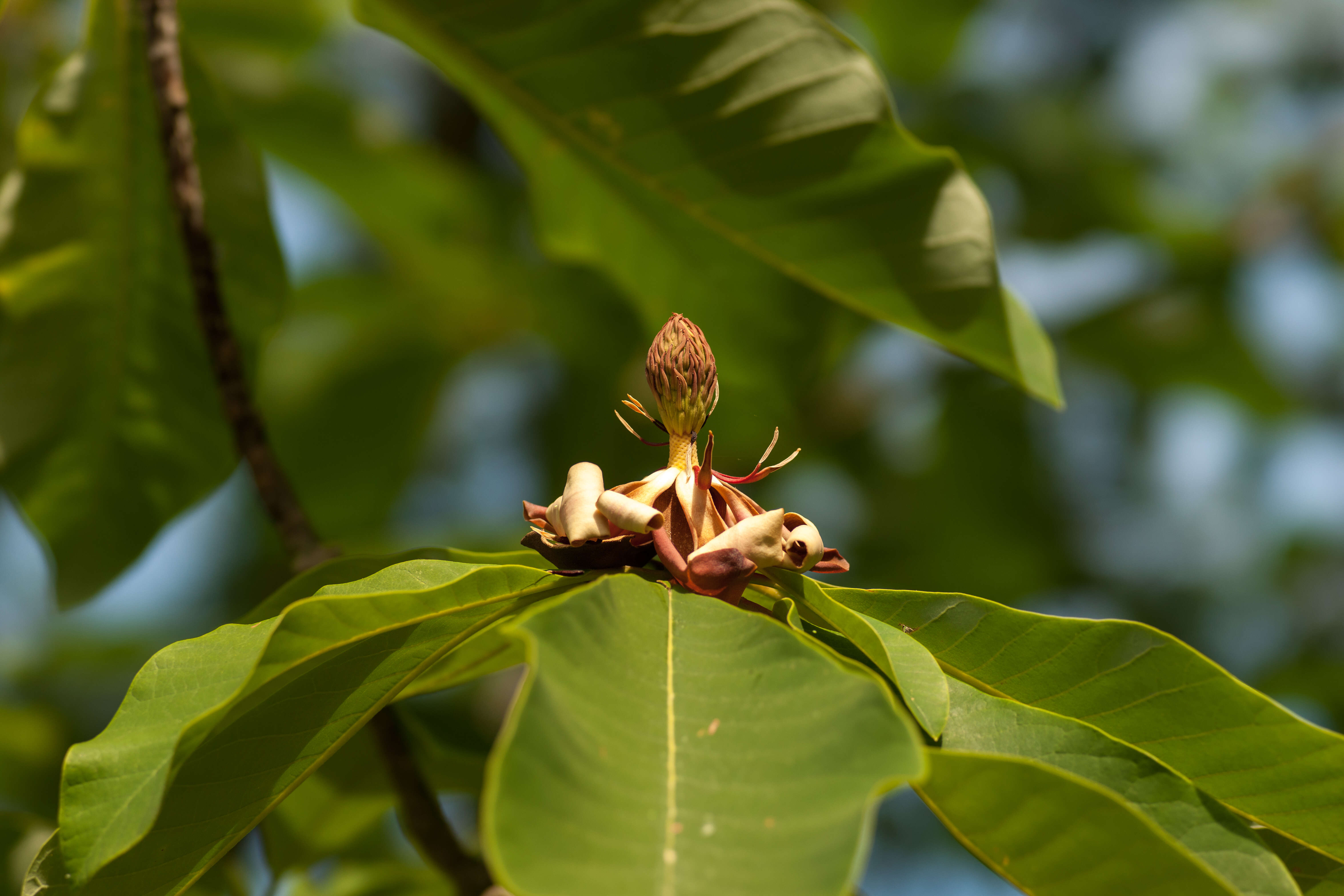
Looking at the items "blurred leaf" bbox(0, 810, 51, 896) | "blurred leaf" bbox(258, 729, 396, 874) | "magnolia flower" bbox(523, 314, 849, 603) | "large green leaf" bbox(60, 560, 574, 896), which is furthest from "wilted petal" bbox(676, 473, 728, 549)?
"blurred leaf" bbox(0, 810, 51, 896)

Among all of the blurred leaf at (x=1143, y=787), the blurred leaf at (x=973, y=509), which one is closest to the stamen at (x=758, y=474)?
the blurred leaf at (x=1143, y=787)

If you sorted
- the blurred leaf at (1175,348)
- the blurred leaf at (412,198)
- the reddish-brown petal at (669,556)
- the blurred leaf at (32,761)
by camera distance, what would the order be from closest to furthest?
1. the reddish-brown petal at (669,556)
2. the blurred leaf at (32,761)
3. the blurred leaf at (412,198)
4. the blurred leaf at (1175,348)

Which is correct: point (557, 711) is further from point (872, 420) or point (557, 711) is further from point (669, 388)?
point (872, 420)

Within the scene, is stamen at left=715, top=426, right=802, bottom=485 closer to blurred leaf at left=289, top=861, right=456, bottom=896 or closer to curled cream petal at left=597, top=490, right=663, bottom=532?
curled cream petal at left=597, top=490, right=663, bottom=532

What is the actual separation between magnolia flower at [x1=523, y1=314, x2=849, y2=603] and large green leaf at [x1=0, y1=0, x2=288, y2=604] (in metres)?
0.94

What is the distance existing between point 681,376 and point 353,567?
1.12 feet

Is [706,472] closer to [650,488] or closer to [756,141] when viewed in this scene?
[650,488]

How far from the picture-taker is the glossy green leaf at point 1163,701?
0.79 meters

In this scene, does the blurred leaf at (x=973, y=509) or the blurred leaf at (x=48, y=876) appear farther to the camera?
the blurred leaf at (x=973, y=509)

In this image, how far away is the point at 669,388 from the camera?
0.90m

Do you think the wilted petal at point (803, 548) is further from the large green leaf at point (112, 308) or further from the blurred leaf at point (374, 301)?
the blurred leaf at point (374, 301)

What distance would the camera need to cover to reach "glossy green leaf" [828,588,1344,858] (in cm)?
79

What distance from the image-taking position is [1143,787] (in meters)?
0.73

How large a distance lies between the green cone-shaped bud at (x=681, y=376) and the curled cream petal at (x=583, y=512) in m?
0.10
